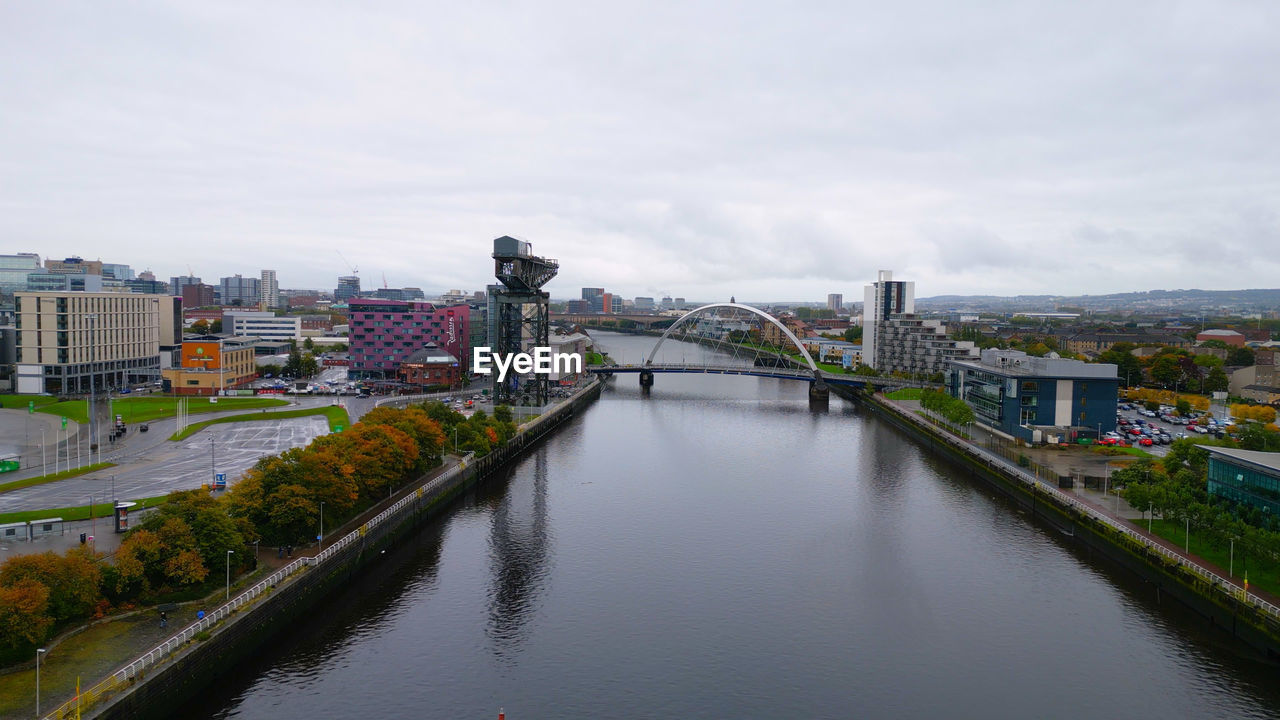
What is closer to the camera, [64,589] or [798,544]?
[64,589]

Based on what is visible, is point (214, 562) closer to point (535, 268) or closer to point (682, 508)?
point (682, 508)

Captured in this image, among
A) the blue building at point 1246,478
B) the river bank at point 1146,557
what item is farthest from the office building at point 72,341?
the blue building at point 1246,478

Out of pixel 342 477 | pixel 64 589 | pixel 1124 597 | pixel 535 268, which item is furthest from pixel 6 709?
pixel 535 268

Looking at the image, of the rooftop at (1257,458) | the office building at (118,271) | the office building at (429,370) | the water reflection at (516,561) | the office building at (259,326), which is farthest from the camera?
the office building at (118,271)

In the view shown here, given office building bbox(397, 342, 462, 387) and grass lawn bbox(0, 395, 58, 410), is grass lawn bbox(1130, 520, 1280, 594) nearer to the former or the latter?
office building bbox(397, 342, 462, 387)

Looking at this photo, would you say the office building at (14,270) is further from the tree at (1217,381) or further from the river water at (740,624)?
the tree at (1217,381)

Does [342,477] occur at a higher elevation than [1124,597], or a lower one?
higher
